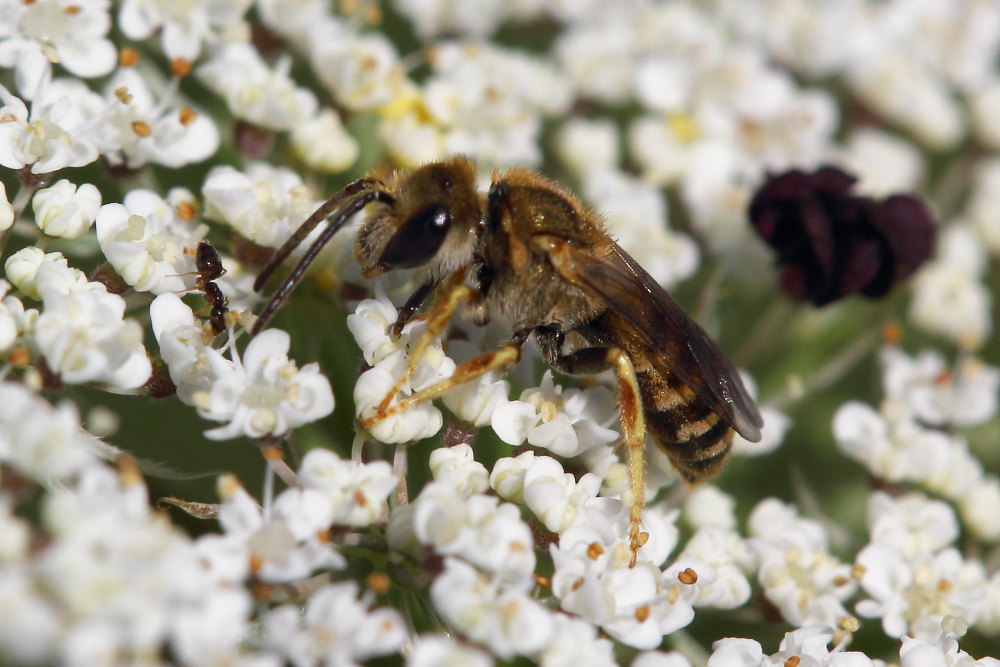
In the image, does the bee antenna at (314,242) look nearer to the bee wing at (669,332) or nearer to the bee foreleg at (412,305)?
the bee foreleg at (412,305)

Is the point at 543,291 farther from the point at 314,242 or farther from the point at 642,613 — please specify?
→ the point at 642,613

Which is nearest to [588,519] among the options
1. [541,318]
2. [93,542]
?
[541,318]

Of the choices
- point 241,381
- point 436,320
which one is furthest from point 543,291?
point 241,381

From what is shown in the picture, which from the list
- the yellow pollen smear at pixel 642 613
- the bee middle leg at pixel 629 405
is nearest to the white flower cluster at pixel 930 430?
the bee middle leg at pixel 629 405

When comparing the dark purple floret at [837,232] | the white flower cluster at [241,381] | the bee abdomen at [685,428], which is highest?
the dark purple floret at [837,232]

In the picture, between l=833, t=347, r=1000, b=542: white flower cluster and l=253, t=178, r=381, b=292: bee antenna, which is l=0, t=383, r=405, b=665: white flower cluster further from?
l=833, t=347, r=1000, b=542: white flower cluster

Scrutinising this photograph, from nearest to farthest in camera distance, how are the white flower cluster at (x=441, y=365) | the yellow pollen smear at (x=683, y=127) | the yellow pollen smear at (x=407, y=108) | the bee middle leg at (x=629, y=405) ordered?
the white flower cluster at (x=441, y=365) → the bee middle leg at (x=629, y=405) → the yellow pollen smear at (x=407, y=108) → the yellow pollen smear at (x=683, y=127)

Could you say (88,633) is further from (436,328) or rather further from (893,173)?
(893,173)
